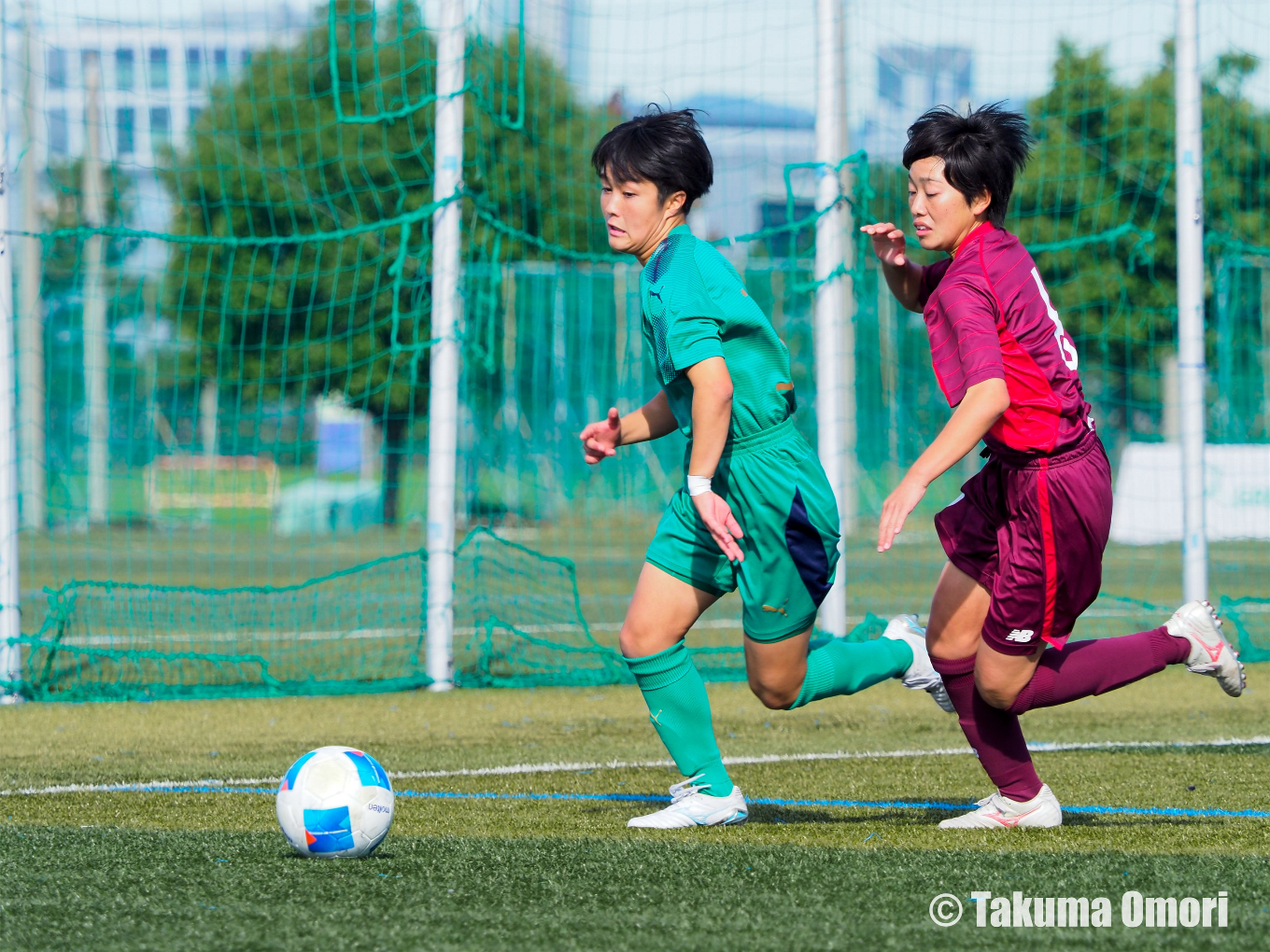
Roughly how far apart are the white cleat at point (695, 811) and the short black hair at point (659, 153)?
5.48 feet

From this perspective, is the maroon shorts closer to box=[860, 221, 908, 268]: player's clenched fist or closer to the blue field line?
box=[860, 221, 908, 268]: player's clenched fist

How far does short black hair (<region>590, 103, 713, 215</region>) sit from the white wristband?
84cm

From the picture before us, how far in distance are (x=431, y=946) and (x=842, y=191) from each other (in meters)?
6.64

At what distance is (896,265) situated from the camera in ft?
14.0

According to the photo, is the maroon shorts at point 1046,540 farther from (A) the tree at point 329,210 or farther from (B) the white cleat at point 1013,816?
(A) the tree at point 329,210

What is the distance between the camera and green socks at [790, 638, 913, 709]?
431cm

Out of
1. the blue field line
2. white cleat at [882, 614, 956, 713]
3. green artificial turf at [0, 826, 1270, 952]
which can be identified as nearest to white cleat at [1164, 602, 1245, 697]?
the blue field line

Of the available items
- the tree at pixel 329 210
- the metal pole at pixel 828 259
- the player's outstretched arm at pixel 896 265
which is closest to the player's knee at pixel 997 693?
the player's outstretched arm at pixel 896 265

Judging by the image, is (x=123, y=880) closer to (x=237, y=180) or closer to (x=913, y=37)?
(x=913, y=37)

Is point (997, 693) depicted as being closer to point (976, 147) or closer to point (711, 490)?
point (711, 490)

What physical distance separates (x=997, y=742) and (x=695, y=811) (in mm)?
861

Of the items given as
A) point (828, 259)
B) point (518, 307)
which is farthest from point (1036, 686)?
point (518, 307)

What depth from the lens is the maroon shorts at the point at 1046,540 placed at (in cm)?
385

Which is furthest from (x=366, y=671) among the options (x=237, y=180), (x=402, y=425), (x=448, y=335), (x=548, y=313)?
(x=237, y=180)
